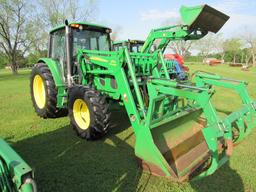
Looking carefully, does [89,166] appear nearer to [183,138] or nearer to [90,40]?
[183,138]

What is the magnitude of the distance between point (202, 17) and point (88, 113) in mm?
3094

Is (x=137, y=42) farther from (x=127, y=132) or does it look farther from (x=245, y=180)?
(x=245, y=180)

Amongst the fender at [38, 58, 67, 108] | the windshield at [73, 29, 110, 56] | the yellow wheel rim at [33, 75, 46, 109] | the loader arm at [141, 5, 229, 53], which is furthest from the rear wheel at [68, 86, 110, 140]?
the loader arm at [141, 5, 229, 53]

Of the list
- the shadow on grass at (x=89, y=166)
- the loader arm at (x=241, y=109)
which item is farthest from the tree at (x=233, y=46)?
the shadow on grass at (x=89, y=166)

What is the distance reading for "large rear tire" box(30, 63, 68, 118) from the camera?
5562mm

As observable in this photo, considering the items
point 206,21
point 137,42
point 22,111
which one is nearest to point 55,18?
point 137,42

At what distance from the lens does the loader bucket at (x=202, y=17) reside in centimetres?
481

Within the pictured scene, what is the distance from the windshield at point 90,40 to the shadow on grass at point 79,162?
204cm

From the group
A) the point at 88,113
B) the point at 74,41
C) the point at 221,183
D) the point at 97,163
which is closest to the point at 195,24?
the point at 74,41

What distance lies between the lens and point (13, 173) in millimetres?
1563

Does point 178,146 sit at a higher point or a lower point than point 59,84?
lower

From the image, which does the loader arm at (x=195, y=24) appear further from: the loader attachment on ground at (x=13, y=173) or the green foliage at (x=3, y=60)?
the green foliage at (x=3, y=60)

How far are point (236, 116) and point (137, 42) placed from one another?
30.5 ft

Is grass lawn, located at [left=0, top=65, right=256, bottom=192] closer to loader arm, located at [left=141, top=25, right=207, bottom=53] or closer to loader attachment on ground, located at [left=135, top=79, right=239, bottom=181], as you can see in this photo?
loader attachment on ground, located at [left=135, top=79, right=239, bottom=181]
